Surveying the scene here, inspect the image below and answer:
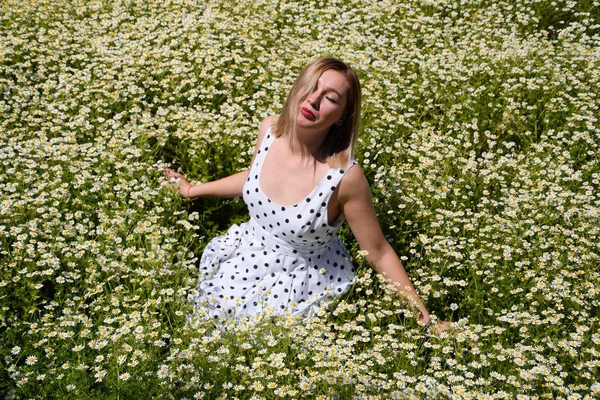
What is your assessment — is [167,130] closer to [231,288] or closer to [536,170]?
[231,288]

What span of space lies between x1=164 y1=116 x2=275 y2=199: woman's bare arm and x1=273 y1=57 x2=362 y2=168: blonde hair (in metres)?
0.40

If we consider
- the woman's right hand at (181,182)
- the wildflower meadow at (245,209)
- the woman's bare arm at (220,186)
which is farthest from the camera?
the woman's right hand at (181,182)

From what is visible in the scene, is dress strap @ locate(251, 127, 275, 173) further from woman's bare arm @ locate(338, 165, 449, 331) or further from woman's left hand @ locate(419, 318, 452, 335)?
woman's left hand @ locate(419, 318, 452, 335)

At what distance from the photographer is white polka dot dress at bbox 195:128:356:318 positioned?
3885 mm

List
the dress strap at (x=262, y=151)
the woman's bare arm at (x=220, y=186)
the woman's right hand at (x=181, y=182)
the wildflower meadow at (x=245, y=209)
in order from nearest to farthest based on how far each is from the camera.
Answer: the wildflower meadow at (x=245, y=209) → the dress strap at (x=262, y=151) → the woman's bare arm at (x=220, y=186) → the woman's right hand at (x=181, y=182)

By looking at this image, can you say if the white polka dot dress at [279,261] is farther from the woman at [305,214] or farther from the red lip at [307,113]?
the red lip at [307,113]

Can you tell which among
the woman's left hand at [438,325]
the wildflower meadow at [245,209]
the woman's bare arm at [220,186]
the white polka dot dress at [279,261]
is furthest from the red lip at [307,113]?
the woman's left hand at [438,325]

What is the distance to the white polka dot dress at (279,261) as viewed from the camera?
3885mm

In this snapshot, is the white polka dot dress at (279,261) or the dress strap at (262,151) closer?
the white polka dot dress at (279,261)

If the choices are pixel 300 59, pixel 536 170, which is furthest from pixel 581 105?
pixel 300 59

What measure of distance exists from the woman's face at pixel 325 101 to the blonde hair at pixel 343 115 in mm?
37

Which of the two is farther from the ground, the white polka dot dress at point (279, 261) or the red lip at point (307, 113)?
the red lip at point (307, 113)

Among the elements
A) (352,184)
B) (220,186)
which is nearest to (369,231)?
(352,184)

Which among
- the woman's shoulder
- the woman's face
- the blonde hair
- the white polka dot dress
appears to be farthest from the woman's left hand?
the woman's face
